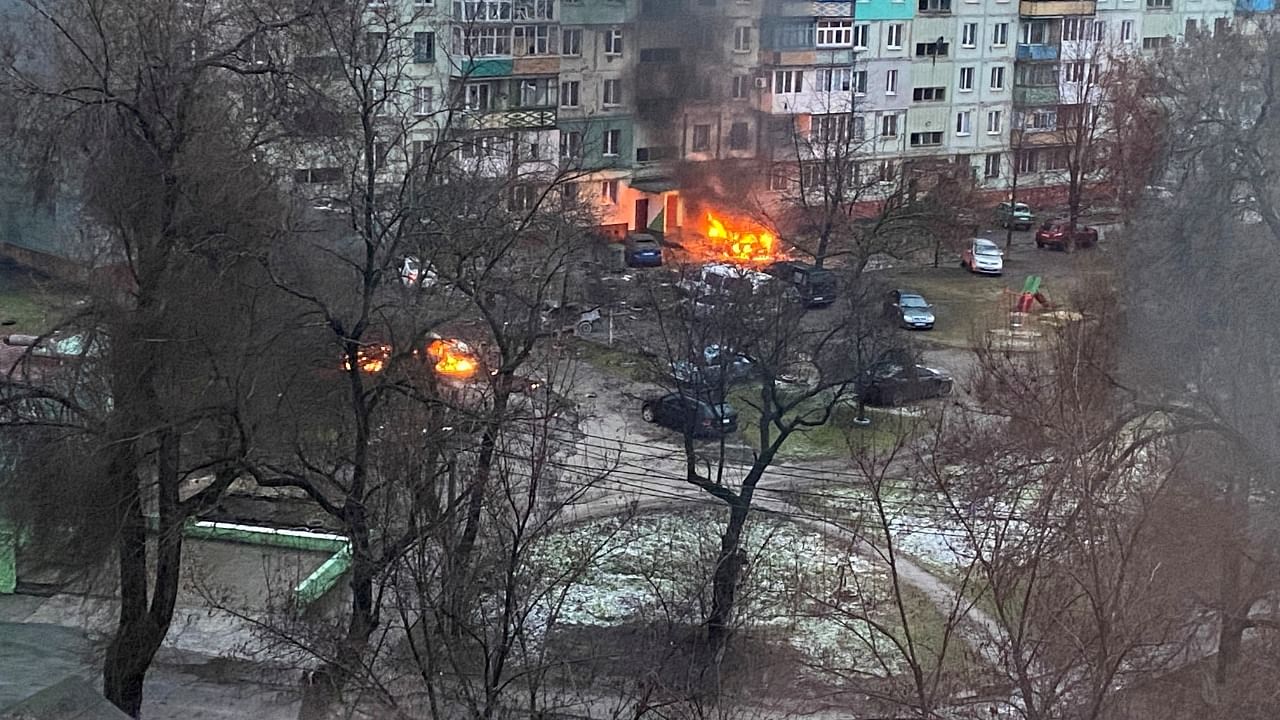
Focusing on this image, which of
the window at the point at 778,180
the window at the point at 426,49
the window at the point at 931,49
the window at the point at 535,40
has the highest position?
the window at the point at 931,49

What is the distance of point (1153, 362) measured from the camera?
30.1 feet

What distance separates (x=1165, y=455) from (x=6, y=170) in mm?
7251

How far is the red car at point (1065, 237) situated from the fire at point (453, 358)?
526 inches

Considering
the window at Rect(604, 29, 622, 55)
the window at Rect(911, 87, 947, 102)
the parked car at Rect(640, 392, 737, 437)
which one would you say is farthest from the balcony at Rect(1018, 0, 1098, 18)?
the parked car at Rect(640, 392, 737, 437)

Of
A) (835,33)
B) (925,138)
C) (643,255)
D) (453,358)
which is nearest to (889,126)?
(925,138)

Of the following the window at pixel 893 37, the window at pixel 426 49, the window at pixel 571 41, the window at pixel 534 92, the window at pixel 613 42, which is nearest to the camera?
the window at pixel 426 49

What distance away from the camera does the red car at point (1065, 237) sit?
843 inches

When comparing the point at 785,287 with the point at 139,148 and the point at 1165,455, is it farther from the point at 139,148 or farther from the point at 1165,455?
the point at 139,148

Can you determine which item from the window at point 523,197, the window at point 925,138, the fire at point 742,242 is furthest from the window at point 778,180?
the window at point 523,197

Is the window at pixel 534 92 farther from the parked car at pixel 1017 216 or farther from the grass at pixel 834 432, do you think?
the grass at pixel 834 432

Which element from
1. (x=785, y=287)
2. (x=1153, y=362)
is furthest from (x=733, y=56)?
(x=1153, y=362)

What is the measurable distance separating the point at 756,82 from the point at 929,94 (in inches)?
141

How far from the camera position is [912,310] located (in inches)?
668

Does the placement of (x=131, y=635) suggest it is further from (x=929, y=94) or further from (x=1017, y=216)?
(x=929, y=94)
